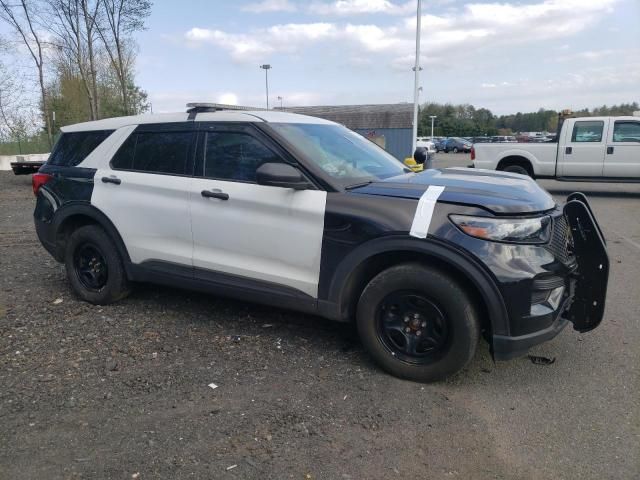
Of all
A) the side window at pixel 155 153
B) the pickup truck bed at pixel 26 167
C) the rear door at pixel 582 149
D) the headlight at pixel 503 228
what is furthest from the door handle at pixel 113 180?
the pickup truck bed at pixel 26 167

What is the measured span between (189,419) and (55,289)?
3.17 m

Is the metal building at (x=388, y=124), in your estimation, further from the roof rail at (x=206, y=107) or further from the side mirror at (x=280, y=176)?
the side mirror at (x=280, y=176)

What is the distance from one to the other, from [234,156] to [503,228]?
6.78 feet

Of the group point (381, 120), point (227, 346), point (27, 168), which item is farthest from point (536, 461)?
point (381, 120)

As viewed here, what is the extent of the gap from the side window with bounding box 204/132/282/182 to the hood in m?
0.80

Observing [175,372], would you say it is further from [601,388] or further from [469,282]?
[601,388]

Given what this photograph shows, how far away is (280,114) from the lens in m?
4.38

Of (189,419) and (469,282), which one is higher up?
(469,282)

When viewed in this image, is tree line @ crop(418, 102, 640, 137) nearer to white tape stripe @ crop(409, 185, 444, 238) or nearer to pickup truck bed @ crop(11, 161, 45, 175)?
pickup truck bed @ crop(11, 161, 45, 175)

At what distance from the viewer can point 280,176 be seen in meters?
3.43

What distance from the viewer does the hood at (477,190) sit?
10.4 feet

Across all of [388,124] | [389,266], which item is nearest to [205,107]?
[389,266]

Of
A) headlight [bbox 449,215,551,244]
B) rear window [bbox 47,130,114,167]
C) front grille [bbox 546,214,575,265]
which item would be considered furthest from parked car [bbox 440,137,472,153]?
headlight [bbox 449,215,551,244]

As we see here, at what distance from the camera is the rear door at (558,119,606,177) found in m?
12.6
